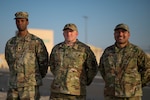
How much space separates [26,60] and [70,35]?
0.99m

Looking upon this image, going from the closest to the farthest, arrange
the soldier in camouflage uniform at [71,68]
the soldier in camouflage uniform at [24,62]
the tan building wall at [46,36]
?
the soldier in camouflage uniform at [71,68] < the soldier in camouflage uniform at [24,62] < the tan building wall at [46,36]

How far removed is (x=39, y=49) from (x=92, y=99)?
5616 millimetres

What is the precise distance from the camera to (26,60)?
17.6 ft

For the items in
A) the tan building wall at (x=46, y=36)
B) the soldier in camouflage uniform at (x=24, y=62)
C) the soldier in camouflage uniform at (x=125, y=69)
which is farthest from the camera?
the tan building wall at (x=46, y=36)

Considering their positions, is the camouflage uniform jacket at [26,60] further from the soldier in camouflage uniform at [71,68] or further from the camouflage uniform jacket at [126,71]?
the camouflage uniform jacket at [126,71]

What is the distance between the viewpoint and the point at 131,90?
4.76 meters

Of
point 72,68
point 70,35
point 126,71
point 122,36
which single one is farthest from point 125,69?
point 70,35

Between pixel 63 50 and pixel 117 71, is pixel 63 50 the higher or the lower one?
the higher one

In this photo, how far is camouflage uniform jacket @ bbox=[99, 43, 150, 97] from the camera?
188 inches

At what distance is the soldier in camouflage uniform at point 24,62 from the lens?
5.27 meters

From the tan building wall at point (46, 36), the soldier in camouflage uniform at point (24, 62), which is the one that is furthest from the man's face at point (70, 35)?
the tan building wall at point (46, 36)

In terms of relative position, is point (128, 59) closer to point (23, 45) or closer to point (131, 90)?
point (131, 90)

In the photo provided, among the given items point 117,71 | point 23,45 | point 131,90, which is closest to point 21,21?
point 23,45

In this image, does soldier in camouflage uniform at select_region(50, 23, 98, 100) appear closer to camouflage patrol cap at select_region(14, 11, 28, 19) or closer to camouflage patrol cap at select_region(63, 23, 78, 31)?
camouflage patrol cap at select_region(63, 23, 78, 31)
